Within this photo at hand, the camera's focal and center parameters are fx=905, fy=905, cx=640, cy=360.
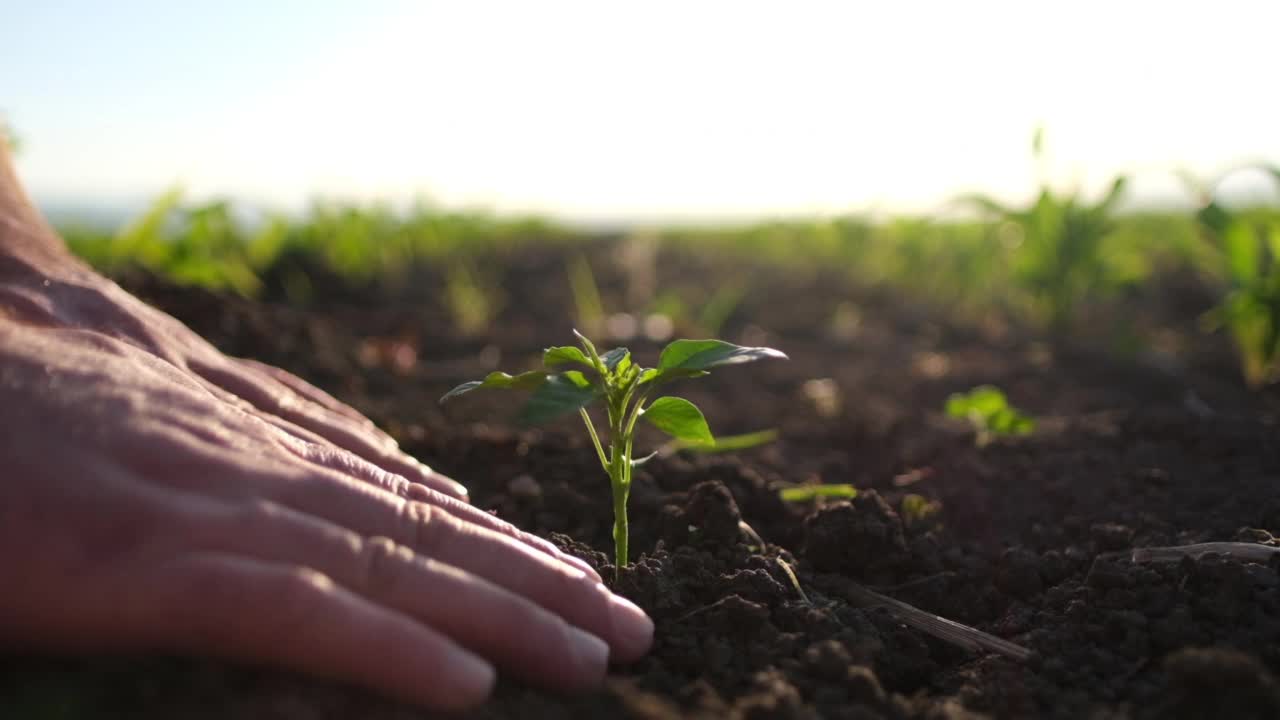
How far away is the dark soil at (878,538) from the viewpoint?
1196 millimetres

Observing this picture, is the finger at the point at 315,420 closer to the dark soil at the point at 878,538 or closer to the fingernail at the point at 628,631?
the dark soil at the point at 878,538

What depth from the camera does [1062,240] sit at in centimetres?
400

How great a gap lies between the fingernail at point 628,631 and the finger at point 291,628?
255 millimetres

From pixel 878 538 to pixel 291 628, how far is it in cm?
113

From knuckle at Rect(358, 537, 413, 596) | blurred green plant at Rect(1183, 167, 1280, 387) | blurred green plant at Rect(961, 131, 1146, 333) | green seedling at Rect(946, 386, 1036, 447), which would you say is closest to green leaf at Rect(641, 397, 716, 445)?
knuckle at Rect(358, 537, 413, 596)

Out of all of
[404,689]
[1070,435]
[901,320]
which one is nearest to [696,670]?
[404,689]

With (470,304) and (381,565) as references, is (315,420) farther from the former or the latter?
(470,304)

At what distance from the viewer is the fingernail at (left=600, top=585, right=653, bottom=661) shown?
130cm

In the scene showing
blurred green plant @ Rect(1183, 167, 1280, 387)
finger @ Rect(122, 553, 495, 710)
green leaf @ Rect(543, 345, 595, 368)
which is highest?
blurred green plant @ Rect(1183, 167, 1280, 387)

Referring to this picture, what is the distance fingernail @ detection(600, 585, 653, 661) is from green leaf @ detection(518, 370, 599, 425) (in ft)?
0.95

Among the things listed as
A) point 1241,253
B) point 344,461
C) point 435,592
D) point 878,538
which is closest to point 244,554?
point 435,592

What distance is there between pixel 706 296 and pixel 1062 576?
5409 mm

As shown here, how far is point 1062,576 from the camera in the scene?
5.71 ft

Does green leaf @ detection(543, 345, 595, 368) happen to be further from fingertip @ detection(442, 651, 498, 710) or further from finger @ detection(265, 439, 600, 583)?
fingertip @ detection(442, 651, 498, 710)
